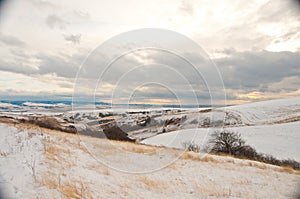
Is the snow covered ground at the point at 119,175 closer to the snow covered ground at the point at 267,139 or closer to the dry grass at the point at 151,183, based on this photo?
the dry grass at the point at 151,183

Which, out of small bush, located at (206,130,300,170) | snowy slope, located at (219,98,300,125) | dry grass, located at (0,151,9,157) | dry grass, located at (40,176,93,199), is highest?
snowy slope, located at (219,98,300,125)

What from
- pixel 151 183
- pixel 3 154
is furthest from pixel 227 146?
pixel 3 154

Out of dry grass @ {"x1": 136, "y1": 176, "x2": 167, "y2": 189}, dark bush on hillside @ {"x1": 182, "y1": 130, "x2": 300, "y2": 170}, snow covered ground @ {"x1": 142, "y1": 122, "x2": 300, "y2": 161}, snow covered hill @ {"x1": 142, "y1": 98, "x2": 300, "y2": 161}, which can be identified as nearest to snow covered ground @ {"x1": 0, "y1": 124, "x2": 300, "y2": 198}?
dry grass @ {"x1": 136, "y1": 176, "x2": 167, "y2": 189}

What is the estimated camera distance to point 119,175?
31.7 feet

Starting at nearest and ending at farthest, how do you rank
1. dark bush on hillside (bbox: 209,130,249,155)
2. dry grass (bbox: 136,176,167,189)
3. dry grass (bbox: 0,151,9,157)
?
1. dry grass (bbox: 0,151,9,157)
2. dry grass (bbox: 136,176,167,189)
3. dark bush on hillside (bbox: 209,130,249,155)

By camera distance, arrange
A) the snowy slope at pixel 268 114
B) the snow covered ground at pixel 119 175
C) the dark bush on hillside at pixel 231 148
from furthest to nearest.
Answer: the snowy slope at pixel 268 114 < the dark bush on hillside at pixel 231 148 < the snow covered ground at pixel 119 175

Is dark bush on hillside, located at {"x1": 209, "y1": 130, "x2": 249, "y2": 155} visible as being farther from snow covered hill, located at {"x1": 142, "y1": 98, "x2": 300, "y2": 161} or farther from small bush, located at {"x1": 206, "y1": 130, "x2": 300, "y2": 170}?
snow covered hill, located at {"x1": 142, "y1": 98, "x2": 300, "y2": 161}

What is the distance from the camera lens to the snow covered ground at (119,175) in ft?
22.8

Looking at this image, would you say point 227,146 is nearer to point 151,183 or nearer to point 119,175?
point 151,183

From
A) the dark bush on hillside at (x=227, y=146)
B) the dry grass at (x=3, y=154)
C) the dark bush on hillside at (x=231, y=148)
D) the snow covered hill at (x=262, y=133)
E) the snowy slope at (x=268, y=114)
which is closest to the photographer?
the dry grass at (x=3, y=154)

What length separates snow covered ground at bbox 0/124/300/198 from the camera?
694 centimetres

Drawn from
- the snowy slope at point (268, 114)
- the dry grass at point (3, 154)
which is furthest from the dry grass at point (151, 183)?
the snowy slope at point (268, 114)

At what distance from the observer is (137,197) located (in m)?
7.81

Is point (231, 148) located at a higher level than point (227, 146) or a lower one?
lower
